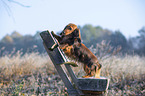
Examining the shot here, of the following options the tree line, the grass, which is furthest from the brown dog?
the tree line

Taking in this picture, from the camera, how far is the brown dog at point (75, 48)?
60.2 inches

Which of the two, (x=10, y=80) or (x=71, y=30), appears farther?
(x=10, y=80)

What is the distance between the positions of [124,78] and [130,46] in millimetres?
12475

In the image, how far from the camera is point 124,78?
13.9ft

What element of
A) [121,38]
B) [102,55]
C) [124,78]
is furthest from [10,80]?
[121,38]

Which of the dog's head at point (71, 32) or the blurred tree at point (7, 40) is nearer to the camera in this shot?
the dog's head at point (71, 32)

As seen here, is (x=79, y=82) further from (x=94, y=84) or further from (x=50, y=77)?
(x=50, y=77)

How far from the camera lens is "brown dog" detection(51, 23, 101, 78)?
1.53m

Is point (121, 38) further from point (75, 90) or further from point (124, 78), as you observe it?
point (75, 90)

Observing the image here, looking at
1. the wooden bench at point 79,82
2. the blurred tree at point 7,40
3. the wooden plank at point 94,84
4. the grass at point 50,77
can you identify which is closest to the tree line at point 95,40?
the blurred tree at point 7,40

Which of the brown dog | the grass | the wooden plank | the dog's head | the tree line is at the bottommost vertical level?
the grass

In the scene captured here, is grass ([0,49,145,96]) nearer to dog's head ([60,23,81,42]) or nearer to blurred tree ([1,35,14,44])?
dog's head ([60,23,81,42])

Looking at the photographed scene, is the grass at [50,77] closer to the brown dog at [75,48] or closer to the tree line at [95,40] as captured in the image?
the brown dog at [75,48]

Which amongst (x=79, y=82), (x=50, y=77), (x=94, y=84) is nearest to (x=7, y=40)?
(x=50, y=77)
